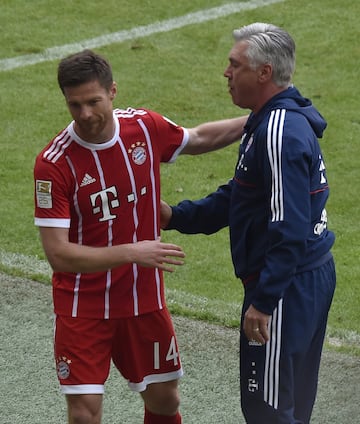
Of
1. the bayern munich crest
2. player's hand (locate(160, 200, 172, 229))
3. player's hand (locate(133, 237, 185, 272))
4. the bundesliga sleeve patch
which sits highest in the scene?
the bayern munich crest

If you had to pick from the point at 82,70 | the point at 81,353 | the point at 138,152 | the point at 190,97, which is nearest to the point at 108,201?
the point at 138,152

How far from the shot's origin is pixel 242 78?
15.6 feet

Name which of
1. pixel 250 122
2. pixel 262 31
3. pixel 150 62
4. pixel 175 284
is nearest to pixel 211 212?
pixel 250 122

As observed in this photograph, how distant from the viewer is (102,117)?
488 cm

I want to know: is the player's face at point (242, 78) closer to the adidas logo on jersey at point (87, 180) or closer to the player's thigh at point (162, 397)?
the adidas logo on jersey at point (87, 180)

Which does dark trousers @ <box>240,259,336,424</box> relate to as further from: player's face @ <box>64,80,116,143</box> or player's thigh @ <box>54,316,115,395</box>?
player's face @ <box>64,80,116,143</box>

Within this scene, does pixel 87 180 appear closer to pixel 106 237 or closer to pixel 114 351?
pixel 106 237

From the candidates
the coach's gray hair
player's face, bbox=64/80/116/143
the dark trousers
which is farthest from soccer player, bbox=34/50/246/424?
the coach's gray hair

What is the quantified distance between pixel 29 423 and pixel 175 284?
201 cm

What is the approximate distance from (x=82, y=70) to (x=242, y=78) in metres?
0.68

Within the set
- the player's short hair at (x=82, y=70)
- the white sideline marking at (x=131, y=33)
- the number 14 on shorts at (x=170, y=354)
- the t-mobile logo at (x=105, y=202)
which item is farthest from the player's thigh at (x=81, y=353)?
the white sideline marking at (x=131, y=33)

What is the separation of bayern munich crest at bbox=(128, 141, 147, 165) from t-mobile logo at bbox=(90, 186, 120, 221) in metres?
0.17

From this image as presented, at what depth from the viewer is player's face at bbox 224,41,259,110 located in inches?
186

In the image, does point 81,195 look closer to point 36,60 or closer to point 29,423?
point 29,423
